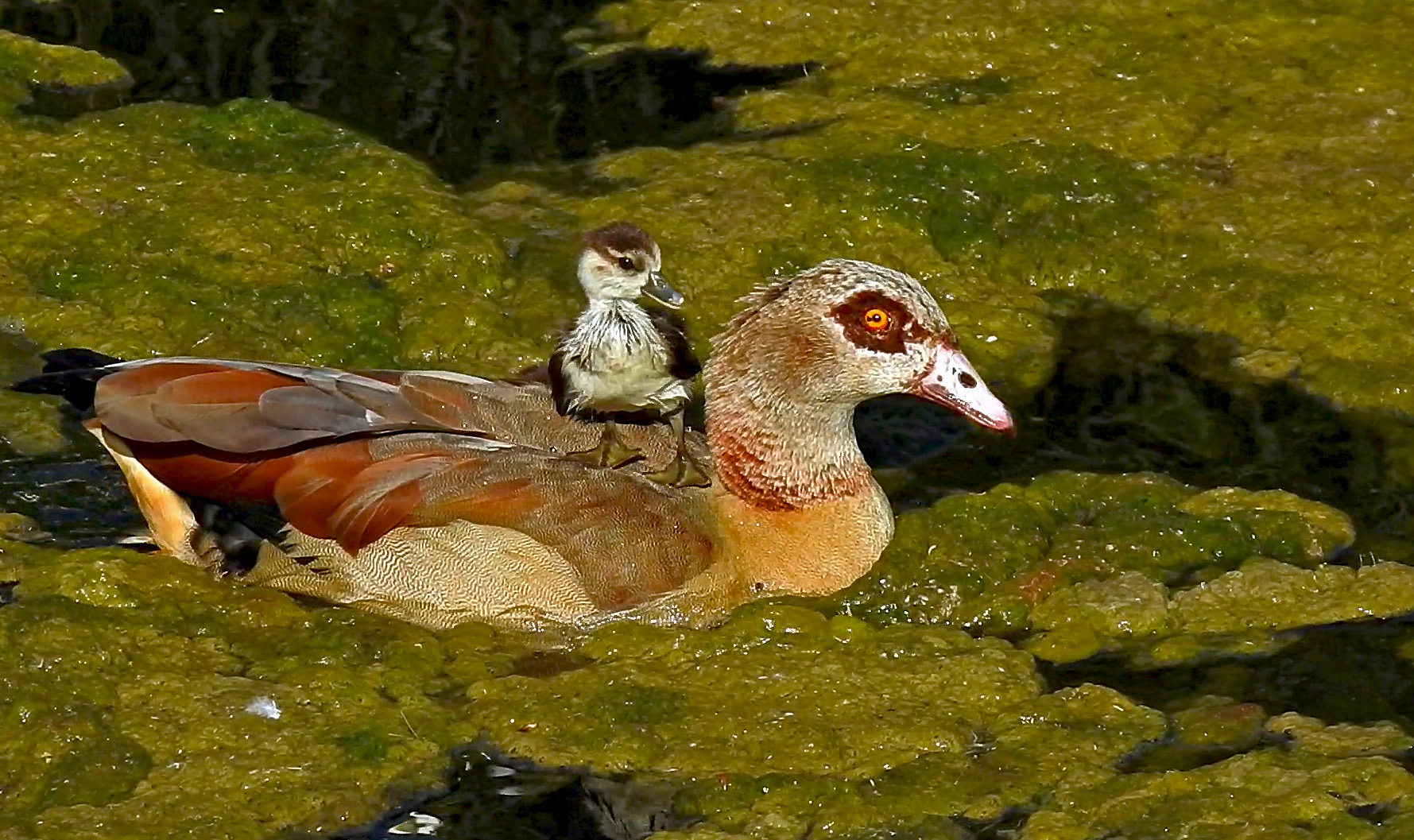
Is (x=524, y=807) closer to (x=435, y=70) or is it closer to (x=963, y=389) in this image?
(x=963, y=389)

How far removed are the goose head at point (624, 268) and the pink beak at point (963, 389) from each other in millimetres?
941

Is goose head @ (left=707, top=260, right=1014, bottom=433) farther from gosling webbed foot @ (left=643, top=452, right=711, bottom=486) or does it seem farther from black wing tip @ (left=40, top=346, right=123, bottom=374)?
black wing tip @ (left=40, top=346, right=123, bottom=374)

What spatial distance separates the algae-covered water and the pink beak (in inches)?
20.4

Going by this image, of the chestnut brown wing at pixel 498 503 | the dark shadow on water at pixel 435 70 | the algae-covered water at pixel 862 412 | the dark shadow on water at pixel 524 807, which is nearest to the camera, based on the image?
the dark shadow on water at pixel 524 807

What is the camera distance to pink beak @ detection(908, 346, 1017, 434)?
21.8 feet

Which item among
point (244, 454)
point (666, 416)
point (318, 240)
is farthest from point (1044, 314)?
point (244, 454)

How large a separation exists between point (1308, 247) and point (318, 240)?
3831 millimetres

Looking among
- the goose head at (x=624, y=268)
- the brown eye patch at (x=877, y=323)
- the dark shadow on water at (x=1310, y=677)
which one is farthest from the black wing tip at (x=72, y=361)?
the dark shadow on water at (x=1310, y=677)

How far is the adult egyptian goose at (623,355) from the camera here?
682 cm

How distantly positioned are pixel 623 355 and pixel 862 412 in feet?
4.47

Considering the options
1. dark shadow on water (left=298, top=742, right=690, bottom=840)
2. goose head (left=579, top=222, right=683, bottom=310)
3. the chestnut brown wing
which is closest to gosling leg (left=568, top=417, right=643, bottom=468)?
the chestnut brown wing

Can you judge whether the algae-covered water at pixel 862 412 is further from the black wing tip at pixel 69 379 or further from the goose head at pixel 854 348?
the goose head at pixel 854 348

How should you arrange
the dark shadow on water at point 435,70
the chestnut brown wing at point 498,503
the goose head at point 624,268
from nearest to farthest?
the chestnut brown wing at point 498,503
the goose head at point 624,268
the dark shadow on water at point 435,70

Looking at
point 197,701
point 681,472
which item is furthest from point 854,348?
point 197,701
